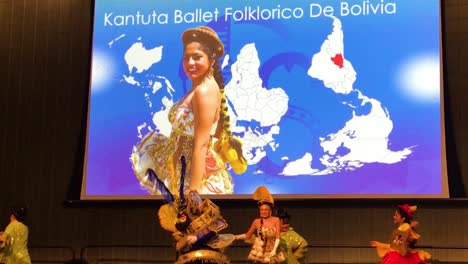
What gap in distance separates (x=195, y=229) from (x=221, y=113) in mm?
3283

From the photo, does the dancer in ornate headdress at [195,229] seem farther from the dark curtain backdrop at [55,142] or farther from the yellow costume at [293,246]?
the dark curtain backdrop at [55,142]

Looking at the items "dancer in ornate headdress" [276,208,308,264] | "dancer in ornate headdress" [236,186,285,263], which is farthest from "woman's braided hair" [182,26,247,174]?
"dancer in ornate headdress" [236,186,285,263]

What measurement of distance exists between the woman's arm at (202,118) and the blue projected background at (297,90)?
0.23 meters

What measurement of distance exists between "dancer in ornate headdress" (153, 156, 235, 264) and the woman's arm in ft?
9.70

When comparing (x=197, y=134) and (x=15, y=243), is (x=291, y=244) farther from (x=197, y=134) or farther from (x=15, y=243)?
(x=15, y=243)

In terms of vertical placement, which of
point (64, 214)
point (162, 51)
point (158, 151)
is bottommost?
point (64, 214)

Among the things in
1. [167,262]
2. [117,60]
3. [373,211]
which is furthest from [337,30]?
[167,262]

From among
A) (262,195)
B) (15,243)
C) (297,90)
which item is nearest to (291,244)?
(262,195)

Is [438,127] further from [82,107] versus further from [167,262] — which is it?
[82,107]

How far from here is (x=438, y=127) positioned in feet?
27.2

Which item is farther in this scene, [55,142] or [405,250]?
[55,142]

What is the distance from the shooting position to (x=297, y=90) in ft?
29.0

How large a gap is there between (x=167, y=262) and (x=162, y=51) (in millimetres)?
2688

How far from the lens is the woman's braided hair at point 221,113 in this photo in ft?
29.5
